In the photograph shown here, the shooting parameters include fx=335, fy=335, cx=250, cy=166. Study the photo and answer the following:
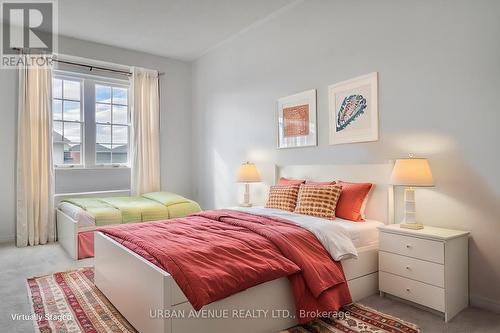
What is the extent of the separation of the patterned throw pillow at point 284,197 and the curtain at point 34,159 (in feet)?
9.96

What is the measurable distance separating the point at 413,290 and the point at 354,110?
5.41ft

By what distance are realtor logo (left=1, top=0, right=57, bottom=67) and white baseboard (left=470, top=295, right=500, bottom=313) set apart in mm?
4950

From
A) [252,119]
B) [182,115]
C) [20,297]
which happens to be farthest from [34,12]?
[20,297]

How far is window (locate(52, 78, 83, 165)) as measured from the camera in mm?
4785

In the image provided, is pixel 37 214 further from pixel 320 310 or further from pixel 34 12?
pixel 320 310

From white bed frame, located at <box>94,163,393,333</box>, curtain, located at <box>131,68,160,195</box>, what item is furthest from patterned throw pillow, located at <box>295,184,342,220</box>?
curtain, located at <box>131,68,160,195</box>

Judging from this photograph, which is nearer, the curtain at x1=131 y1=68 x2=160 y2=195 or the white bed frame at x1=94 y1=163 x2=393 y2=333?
the white bed frame at x1=94 y1=163 x2=393 y2=333

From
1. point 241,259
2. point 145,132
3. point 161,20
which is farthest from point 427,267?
point 145,132

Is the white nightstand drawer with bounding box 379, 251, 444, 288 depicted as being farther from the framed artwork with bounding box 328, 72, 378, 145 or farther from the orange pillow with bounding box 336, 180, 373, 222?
the framed artwork with bounding box 328, 72, 378, 145

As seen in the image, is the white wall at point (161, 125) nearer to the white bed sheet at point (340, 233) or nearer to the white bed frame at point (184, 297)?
the white bed frame at point (184, 297)

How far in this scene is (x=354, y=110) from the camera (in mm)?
3213

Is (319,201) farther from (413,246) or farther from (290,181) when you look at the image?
(413,246)

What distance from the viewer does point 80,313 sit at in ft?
7.70

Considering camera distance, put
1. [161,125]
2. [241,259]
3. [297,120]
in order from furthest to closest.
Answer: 1. [161,125]
2. [297,120]
3. [241,259]
